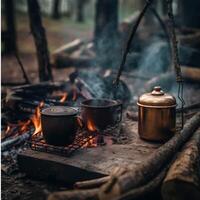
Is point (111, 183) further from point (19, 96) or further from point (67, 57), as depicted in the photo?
point (67, 57)

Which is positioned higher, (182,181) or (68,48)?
(68,48)

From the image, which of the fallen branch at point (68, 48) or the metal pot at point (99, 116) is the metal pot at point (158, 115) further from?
the fallen branch at point (68, 48)

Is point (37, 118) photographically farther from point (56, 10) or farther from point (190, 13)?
point (56, 10)

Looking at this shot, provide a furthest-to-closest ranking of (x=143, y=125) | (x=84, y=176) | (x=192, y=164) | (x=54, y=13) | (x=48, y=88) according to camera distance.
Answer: (x=54, y=13) → (x=48, y=88) → (x=143, y=125) → (x=84, y=176) → (x=192, y=164)

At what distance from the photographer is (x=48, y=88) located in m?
8.63

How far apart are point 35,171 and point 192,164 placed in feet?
6.99

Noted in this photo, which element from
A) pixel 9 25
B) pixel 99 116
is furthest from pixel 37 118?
pixel 9 25

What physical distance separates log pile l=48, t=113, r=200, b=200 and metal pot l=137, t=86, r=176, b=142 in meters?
0.29

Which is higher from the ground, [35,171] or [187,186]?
[187,186]

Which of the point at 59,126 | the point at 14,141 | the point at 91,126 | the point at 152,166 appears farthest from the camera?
the point at 14,141

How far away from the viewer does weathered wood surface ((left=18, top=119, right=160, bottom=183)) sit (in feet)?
15.7

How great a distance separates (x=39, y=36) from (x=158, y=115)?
529 cm

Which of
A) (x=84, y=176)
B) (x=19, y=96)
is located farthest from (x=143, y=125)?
(x=19, y=96)

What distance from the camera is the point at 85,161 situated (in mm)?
4957
